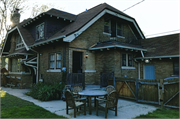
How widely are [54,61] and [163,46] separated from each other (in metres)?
9.66

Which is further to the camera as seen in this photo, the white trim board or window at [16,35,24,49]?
window at [16,35,24,49]

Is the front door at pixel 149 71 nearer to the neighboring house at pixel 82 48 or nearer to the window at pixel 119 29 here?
the neighboring house at pixel 82 48

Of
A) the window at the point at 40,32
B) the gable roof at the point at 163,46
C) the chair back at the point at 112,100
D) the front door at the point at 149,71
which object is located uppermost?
the window at the point at 40,32

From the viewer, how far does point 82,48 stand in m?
11.7

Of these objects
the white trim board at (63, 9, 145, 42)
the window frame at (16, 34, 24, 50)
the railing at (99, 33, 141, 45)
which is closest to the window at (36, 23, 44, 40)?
the window frame at (16, 34, 24, 50)

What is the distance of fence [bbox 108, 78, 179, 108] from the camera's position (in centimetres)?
686

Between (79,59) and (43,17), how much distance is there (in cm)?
552

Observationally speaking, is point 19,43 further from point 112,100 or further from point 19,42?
point 112,100

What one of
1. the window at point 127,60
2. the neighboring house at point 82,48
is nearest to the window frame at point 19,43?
the neighboring house at point 82,48

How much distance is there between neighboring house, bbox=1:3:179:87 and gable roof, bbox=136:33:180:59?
10 cm

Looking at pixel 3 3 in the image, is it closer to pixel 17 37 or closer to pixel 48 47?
pixel 17 37

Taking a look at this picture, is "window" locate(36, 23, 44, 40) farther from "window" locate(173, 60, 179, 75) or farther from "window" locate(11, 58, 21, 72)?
"window" locate(173, 60, 179, 75)

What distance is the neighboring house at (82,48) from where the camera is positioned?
1133 cm

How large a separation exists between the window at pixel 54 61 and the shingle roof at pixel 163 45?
753 cm
